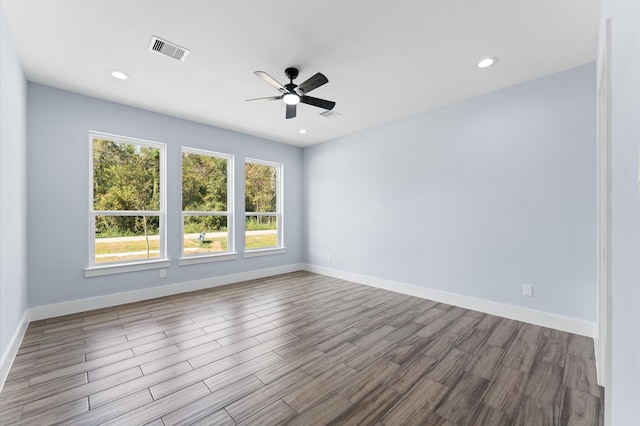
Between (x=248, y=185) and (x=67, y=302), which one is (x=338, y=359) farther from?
(x=248, y=185)

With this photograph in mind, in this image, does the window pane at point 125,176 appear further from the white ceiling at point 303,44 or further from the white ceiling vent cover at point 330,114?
the white ceiling vent cover at point 330,114

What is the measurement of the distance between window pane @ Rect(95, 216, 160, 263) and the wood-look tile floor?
2.69 ft

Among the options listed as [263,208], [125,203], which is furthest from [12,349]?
[263,208]

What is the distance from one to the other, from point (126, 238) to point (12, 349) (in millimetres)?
1835

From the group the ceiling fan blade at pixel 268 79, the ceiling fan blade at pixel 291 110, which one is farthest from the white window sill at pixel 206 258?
the ceiling fan blade at pixel 268 79

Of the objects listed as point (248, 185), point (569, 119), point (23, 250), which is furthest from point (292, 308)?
point (569, 119)

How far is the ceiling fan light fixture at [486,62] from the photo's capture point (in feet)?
9.27

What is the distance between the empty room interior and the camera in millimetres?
1845

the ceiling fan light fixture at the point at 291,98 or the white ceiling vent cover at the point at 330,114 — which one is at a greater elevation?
the white ceiling vent cover at the point at 330,114

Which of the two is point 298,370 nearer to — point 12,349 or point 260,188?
point 12,349

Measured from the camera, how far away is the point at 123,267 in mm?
3922

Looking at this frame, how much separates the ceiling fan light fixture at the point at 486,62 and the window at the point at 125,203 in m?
4.47

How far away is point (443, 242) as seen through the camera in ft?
13.2

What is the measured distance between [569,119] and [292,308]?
3910 mm
